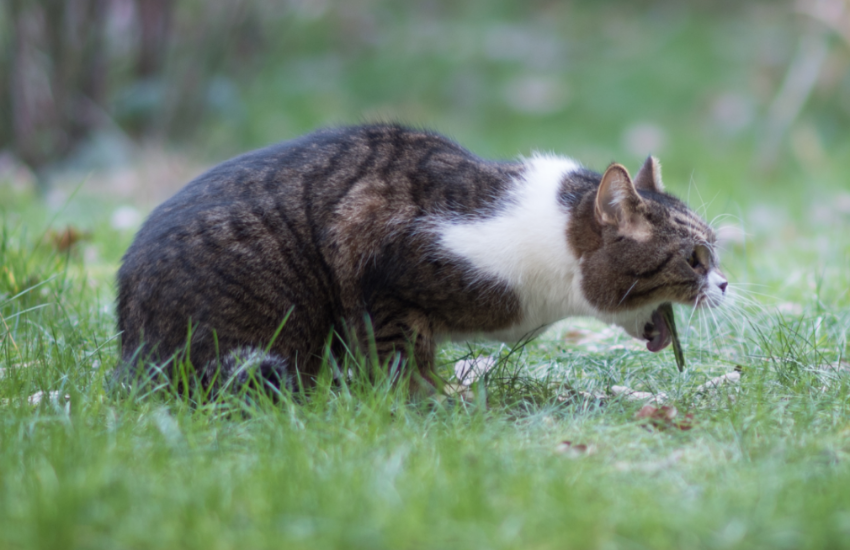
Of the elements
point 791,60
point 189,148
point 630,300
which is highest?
point 791,60

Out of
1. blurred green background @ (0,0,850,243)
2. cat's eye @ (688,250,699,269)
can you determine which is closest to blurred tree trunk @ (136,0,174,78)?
blurred green background @ (0,0,850,243)

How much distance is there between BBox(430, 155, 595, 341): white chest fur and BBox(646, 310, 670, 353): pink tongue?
0.27m

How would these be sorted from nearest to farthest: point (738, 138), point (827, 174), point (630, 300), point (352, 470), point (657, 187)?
point (352, 470), point (630, 300), point (657, 187), point (827, 174), point (738, 138)

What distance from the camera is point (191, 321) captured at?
2.25 m

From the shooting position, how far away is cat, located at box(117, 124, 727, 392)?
2.28 m

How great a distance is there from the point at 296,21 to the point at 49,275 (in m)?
7.11

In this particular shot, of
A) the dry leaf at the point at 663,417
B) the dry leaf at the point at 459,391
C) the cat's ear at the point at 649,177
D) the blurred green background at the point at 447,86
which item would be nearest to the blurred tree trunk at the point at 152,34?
the blurred green background at the point at 447,86

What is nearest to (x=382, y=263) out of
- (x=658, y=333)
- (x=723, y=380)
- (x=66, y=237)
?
(x=658, y=333)

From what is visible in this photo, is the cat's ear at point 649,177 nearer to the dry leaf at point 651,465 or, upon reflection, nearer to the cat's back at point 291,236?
the cat's back at point 291,236

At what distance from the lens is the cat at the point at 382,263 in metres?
2.28

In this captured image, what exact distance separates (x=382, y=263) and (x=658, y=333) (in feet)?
3.05

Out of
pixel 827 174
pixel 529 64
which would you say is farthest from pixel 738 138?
pixel 529 64

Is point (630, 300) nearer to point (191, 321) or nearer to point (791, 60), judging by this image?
point (191, 321)

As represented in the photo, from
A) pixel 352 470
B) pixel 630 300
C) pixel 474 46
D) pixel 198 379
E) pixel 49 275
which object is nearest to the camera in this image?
pixel 352 470
